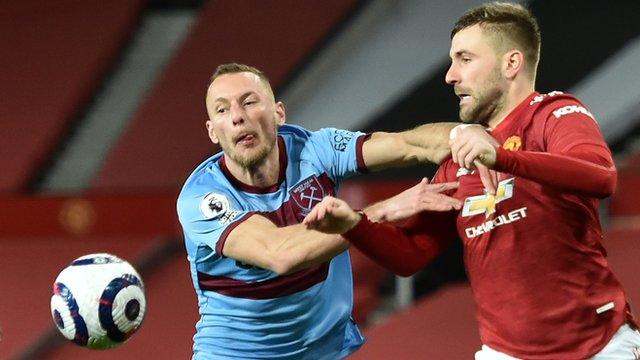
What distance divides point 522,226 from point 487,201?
11cm

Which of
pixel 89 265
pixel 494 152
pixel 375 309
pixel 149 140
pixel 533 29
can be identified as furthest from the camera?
pixel 149 140

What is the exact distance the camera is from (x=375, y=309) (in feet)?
21.1

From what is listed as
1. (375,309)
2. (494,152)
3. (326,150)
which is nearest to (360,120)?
(375,309)

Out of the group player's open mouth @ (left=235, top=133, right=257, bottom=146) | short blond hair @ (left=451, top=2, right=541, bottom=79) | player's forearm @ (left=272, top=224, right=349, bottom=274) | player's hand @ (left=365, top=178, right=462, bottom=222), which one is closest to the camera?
player's hand @ (left=365, top=178, right=462, bottom=222)

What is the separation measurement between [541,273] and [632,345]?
29 cm

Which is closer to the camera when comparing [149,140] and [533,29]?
[533,29]

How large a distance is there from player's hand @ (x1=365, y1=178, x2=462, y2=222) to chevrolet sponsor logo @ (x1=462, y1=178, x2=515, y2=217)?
3cm

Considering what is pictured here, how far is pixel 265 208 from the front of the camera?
383 centimetres

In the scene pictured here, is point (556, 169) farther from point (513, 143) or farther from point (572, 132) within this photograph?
point (513, 143)

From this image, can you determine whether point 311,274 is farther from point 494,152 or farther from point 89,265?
point 494,152

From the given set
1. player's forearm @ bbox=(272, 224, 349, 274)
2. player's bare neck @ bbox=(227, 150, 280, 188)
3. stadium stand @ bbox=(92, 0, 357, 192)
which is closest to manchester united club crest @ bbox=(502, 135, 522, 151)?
player's forearm @ bbox=(272, 224, 349, 274)

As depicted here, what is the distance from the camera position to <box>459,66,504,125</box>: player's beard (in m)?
3.16

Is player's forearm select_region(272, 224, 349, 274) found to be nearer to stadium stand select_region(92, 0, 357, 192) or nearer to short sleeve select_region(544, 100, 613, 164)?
short sleeve select_region(544, 100, 613, 164)

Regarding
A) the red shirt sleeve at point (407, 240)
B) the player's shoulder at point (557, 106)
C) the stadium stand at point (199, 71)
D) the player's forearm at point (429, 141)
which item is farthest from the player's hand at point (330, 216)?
the stadium stand at point (199, 71)
